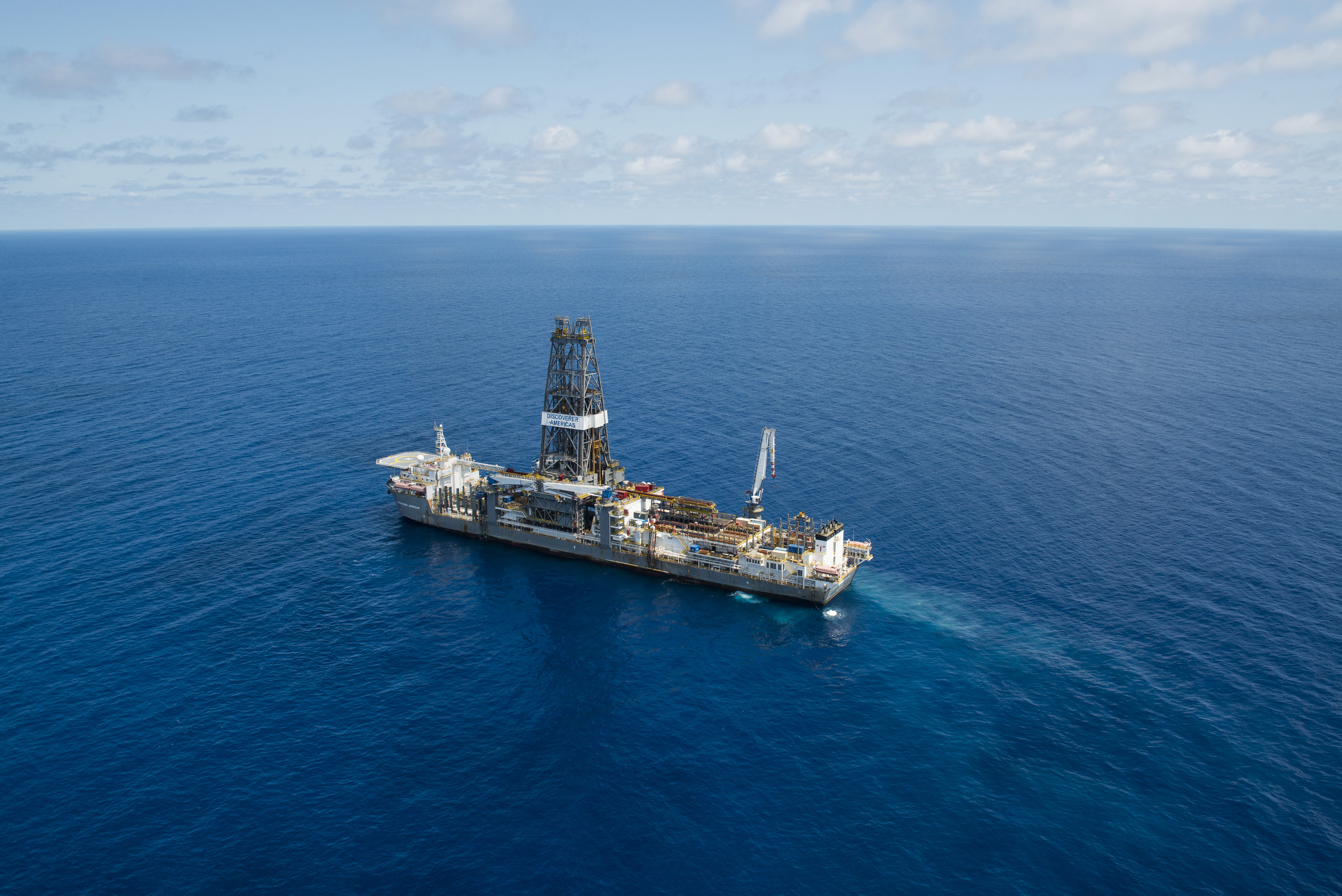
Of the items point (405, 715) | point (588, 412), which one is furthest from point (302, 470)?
point (405, 715)

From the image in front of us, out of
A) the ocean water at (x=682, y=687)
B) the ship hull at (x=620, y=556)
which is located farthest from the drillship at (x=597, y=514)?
the ocean water at (x=682, y=687)

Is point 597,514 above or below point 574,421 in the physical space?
below

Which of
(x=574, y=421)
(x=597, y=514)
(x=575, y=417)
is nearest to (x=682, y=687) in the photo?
(x=597, y=514)

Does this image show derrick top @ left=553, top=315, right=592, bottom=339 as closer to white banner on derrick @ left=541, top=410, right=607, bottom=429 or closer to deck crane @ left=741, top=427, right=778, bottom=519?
white banner on derrick @ left=541, top=410, right=607, bottom=429

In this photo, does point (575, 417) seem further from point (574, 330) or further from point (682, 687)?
point (682, 687)

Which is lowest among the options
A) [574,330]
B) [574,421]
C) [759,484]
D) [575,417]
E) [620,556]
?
[620,556]

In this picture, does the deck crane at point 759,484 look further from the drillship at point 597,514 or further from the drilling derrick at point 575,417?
the drilling derrick at point 575,417
